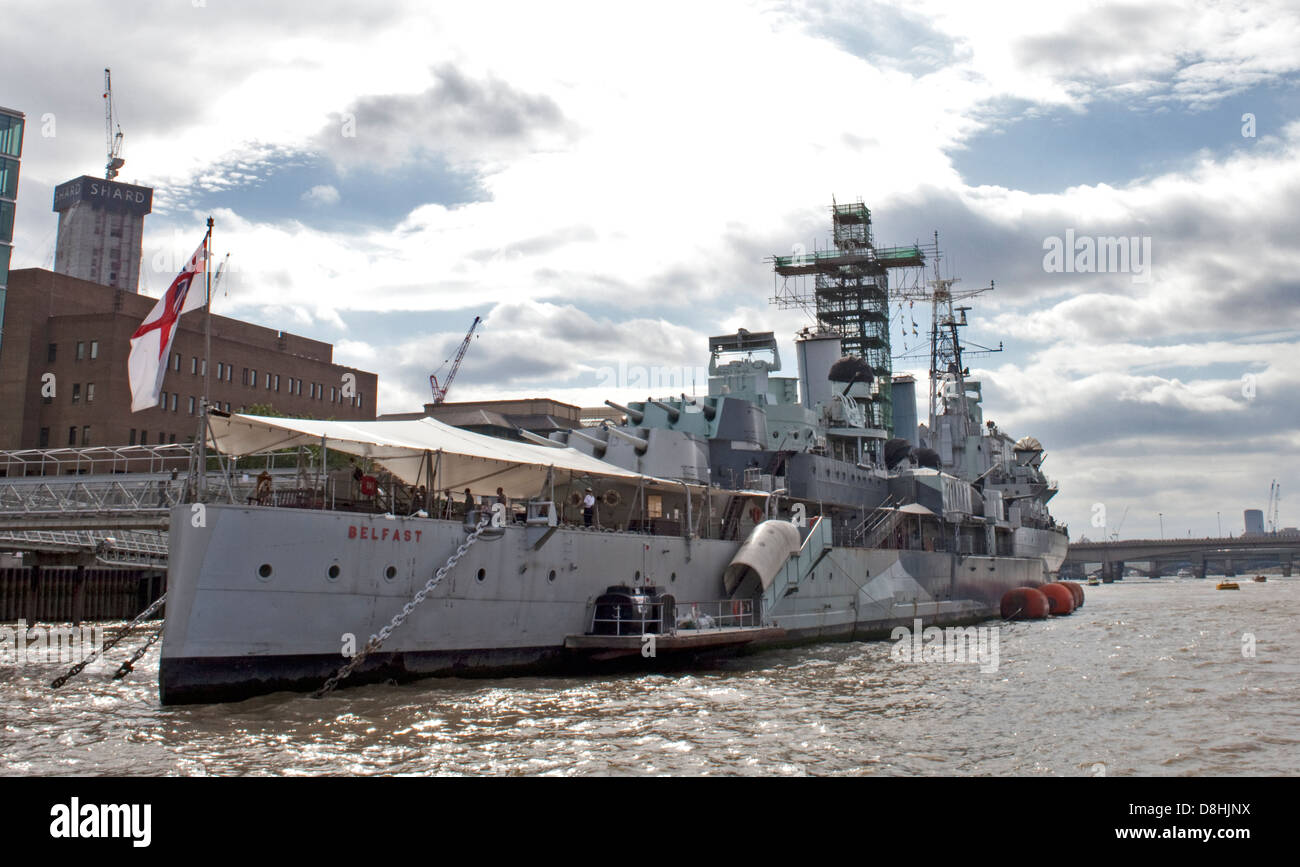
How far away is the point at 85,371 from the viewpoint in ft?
194

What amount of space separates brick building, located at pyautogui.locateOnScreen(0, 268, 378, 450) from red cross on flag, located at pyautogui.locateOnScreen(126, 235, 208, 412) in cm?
4067

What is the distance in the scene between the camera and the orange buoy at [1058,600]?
51188 mm

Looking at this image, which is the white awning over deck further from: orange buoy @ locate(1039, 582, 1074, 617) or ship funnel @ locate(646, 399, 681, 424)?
orange buoy @ locate(1039, 582, 1074, 617)

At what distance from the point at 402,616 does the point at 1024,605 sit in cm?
3622

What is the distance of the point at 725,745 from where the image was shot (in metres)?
13.9

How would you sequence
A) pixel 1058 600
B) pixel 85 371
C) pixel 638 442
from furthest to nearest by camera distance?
pixel 85 371
pixel 1058 600
pixel 638 442

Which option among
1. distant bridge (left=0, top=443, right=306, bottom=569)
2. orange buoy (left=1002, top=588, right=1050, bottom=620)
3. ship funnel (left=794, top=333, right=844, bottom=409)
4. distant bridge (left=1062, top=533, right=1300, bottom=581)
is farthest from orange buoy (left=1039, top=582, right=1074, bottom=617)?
distant bridge (left=1062, top=533, right=1300, bottom=581)

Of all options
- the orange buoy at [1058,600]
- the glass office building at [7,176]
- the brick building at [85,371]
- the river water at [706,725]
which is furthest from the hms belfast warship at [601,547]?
the brick building at [85,371]

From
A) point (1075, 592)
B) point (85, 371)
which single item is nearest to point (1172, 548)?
point (1075, 592)

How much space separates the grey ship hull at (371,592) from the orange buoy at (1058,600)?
100 ft

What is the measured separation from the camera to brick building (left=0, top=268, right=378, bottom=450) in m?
58.2

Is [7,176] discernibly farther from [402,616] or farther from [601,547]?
[402,616]

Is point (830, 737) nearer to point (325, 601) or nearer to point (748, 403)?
point (325, 601)
